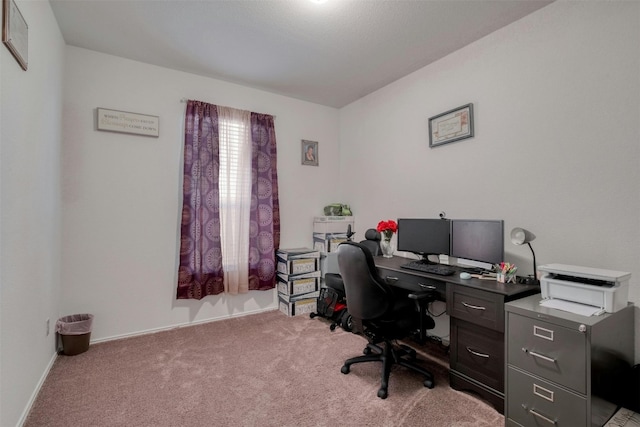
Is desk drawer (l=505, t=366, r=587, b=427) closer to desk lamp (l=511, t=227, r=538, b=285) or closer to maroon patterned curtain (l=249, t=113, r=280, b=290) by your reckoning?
desk lamp (l=511, t=227, r=538, b=285)

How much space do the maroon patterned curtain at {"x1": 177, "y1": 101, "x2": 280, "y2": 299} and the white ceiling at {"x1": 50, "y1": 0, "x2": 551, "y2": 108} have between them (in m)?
0.61

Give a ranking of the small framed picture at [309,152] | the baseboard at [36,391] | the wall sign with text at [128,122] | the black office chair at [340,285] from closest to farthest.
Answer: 1. the baseboard at [36,391]
2. the wall sign with text at [128,122]
3. the black office chair at [340,285]
4. the small framed picture at [309,152]

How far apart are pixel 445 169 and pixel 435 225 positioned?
0.58 m

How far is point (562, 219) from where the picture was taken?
A: 6.89 ft

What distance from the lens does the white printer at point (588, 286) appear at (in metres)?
1.58

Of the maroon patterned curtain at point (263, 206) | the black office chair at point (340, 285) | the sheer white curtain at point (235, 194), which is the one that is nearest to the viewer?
the black office chair at point (340, 285)

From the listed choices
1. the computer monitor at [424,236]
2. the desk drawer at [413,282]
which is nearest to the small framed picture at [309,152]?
the computer monitor at [424,236]

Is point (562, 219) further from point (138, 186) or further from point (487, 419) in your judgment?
point (138, 186)

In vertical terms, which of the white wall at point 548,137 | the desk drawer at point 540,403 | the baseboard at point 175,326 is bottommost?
the baseboard at point 175,326

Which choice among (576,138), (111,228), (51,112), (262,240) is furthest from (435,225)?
(51,112)

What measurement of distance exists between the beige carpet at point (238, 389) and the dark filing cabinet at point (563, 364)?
0.94 ft

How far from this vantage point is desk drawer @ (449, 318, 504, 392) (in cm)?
188

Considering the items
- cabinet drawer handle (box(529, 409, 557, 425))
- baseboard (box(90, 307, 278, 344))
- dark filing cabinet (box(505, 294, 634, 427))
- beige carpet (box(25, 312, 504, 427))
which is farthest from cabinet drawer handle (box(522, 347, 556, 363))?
baseboard (box(90, 307, 278, 344))

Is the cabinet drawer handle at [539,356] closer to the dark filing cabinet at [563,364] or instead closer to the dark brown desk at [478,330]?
the dark filing cabinet at [563,364]
